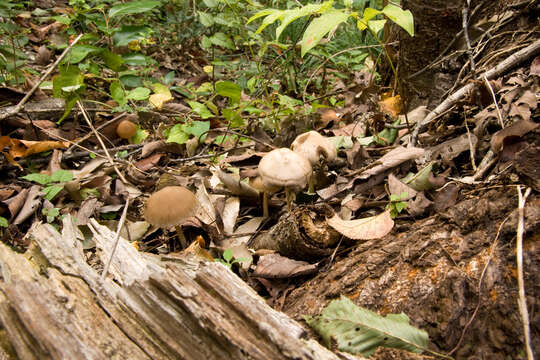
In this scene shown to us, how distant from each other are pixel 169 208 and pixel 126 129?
5.40 feet

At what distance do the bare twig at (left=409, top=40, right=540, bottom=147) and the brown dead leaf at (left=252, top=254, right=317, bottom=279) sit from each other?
108cm

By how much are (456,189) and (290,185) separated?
0.81 metres

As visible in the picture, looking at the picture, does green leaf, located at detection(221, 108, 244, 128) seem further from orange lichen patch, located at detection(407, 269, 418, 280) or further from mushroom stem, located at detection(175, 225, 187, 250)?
orange lichen patch, located at detection(407, 269, 418, 280)

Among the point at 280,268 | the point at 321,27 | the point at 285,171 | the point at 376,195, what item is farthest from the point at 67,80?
the point at 376,195

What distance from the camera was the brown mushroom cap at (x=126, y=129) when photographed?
3344mm

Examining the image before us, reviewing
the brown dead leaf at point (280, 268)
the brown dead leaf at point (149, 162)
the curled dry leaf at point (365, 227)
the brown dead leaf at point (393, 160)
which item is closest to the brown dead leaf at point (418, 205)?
the curled dry leaf at point (365, 227)

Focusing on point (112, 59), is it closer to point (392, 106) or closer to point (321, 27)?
point (321, 27)

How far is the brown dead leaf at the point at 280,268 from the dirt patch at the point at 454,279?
0.30 ft

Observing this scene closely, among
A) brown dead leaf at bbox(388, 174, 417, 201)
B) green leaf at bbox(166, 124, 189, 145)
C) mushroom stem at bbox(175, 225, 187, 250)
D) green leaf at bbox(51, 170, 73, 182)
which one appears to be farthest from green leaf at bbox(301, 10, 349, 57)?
green leaf at bbox(51, 170, 73, 182)

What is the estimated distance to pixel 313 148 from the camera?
7.41ft

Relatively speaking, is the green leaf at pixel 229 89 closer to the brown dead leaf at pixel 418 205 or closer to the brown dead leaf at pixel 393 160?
the brown dead leaf at pixel 393 160

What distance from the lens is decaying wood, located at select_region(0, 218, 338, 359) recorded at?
1.04m

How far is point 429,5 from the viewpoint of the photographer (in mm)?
2838

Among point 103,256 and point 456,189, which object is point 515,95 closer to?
point 456,189
